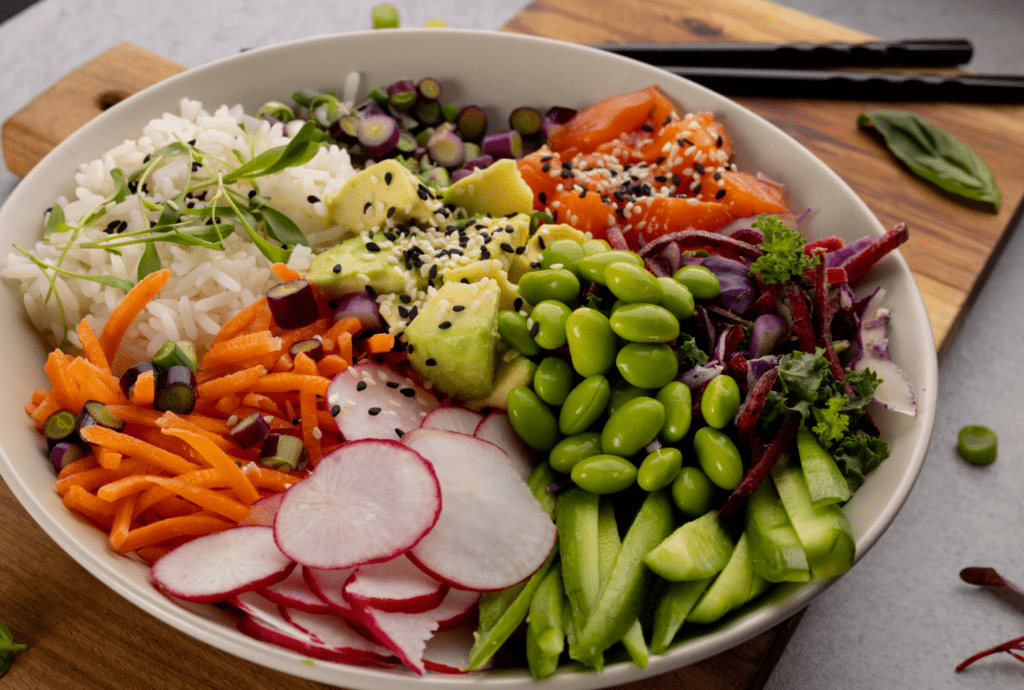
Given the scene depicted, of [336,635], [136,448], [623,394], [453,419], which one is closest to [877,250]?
[623,394]

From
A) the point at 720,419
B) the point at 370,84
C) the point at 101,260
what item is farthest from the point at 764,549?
the point at 370,84

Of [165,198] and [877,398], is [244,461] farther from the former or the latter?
[877,398]

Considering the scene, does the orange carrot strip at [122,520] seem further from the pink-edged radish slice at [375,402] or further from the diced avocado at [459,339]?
the diced avocado at [459,339]

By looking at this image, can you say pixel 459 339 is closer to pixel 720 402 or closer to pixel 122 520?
pixel 720 402

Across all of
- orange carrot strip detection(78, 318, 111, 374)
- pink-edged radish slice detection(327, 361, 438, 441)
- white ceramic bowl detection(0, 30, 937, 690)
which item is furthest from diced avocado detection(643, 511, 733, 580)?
orange carrot strip detection(78, 318, 111, 374)

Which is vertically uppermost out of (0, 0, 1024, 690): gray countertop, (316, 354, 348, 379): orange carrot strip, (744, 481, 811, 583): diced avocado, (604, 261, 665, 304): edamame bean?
(604, 261, 665, 304): edamame bean

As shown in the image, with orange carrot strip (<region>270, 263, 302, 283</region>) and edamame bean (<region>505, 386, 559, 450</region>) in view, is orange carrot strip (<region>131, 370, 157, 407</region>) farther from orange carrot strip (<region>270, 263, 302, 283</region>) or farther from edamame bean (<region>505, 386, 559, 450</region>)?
edamame bean (<region>505, 386, 559, 450</region>)
